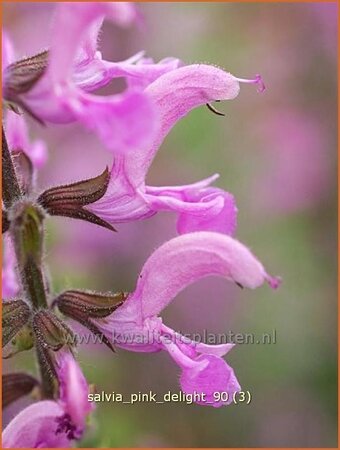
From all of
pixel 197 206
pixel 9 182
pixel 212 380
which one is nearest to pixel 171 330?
pixel 212 380

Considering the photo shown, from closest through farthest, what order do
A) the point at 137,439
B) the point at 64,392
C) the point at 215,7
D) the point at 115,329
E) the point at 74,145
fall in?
the point at 64,392, the point at 115,329, the point at 137,439, the point at 74,145, the point at 215,7

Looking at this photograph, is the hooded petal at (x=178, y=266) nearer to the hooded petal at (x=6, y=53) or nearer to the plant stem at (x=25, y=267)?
the plant stem at (x=25, y=267)

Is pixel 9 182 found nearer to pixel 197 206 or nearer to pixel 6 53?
pixel 6 53

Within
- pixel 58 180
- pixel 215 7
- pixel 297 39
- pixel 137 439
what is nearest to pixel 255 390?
pixel 137 439

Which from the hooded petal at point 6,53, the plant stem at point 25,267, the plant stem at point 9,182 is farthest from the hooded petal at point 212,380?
the hooded petal at point 6,53

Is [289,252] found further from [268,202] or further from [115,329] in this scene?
[115,329]

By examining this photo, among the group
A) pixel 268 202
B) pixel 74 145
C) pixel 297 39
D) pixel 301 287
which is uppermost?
pixel 297 39

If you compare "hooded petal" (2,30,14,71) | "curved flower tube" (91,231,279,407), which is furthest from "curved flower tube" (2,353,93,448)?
"hooded petal" (2,30,14,71)
